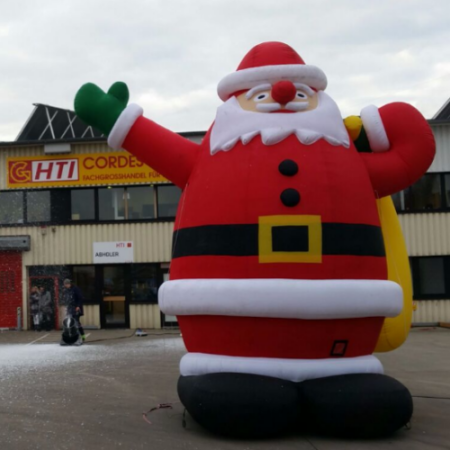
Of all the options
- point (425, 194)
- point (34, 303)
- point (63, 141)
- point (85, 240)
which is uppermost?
point (63, 141)

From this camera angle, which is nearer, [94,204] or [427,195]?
[427,195]

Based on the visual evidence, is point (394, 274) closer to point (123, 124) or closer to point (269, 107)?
point (269, 107)

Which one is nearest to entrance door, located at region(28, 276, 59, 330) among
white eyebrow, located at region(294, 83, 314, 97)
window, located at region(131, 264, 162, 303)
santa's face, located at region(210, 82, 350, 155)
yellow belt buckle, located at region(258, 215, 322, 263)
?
window, located at region(131, 264, 162, 303)

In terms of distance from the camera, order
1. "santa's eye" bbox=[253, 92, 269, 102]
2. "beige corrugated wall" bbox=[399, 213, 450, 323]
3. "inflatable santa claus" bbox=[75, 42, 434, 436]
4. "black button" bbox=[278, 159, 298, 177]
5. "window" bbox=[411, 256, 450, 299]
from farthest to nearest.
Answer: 1. "window" bbox=[411, 256, 450, 299]
2. "beige corrugated wall" bbox=[399, 213, 450, 323]
3. "santa's eye" bbox=[253, 92, 269, 102]
4. "black button" bbox=[278, 159, 298, 177]
5. "inflatable santa claus" bbox=[75, 42, 434, 436]

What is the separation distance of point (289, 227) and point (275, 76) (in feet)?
5.30

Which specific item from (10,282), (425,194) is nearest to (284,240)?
(425,194)

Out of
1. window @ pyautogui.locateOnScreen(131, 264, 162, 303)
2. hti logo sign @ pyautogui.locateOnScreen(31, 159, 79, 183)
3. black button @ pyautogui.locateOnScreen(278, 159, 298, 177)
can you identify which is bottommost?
window @ pyautogui.locateOnScreen(131, 264, 162, 303)

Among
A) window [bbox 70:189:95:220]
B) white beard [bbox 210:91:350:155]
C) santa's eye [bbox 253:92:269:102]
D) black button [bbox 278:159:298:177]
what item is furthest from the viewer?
window [bbox 70:189:95:220]

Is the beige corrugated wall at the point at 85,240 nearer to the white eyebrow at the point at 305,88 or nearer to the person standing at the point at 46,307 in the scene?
the person standing at the point at 46,307

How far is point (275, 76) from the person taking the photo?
575 cm

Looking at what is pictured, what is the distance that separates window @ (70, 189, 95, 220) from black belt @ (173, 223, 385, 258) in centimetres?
1219

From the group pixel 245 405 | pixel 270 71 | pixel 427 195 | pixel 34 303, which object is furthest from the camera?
pixel 34 303

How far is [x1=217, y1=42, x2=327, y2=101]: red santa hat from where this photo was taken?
576 cm

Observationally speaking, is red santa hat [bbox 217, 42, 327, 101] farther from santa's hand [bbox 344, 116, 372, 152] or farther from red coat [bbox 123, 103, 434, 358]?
red coat [bbox 123, 103, 434, 358]
